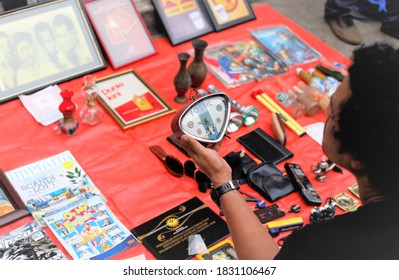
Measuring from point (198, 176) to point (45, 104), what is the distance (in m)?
0.98

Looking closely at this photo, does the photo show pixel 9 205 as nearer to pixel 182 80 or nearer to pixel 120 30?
pixel 182 80

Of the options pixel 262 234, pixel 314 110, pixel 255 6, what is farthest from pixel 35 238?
pixel 255 6

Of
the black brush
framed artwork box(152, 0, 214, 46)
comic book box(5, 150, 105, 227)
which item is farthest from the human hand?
framed artwork box(152, 0, 214, 46)

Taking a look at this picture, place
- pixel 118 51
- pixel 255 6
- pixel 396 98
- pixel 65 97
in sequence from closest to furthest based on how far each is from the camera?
pixel 396 98 → pixel 65 97 → pixel 118 51 → pixel 255 6

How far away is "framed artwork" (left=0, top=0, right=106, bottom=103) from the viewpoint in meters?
2.81

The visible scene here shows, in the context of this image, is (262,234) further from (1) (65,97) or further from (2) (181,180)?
(1) (65,97)

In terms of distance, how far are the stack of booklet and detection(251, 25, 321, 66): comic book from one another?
1.63 metres

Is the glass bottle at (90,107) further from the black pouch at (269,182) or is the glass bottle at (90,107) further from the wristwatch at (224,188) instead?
the wristwatch at (224,188)

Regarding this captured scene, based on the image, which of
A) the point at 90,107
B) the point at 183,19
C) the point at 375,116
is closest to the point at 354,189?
the point at 375,116

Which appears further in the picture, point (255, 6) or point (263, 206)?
point (255, 6)

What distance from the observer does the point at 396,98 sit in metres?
1.40

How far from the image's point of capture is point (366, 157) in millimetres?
1502

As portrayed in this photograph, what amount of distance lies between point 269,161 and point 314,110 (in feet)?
1.74
